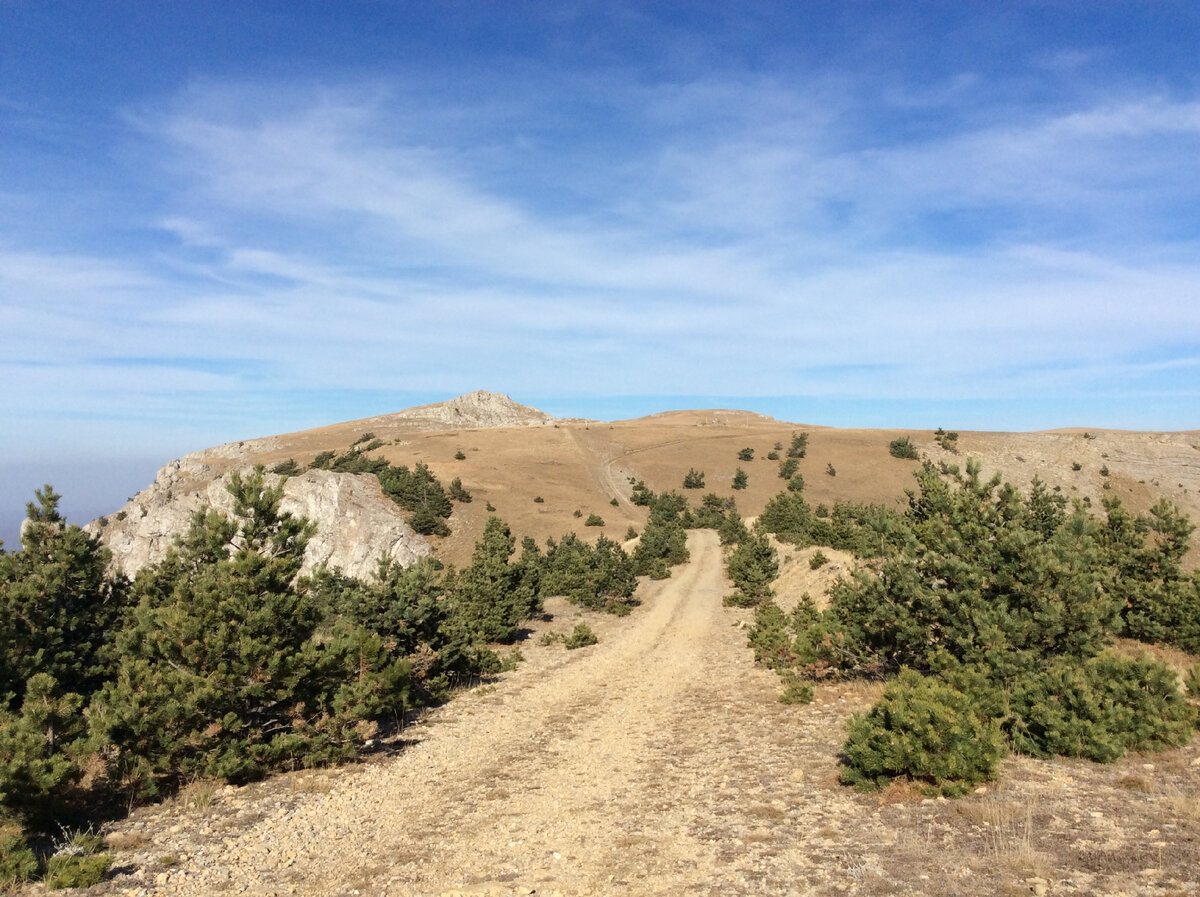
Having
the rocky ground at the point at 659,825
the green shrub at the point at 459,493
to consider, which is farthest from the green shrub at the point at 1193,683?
the green shrub at the point at 459,493

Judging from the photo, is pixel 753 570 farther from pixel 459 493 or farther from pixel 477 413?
pixel 477 413

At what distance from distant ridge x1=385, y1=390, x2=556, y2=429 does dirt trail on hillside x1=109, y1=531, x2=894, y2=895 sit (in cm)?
13406

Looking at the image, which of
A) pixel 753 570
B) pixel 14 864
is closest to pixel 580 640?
pixel 753 570

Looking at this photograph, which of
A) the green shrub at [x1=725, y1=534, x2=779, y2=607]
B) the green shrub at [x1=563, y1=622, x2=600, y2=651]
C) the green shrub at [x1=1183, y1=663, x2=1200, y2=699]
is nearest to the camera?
the green shrub at [x1=1183, y1=663, x2=1200, y2=699]

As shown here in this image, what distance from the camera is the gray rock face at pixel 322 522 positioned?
164ft

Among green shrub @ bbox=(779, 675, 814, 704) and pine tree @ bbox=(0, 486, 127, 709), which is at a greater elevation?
pine tree @ bbox=(0, 486, 127, 709)

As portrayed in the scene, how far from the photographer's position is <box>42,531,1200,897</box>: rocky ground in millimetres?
6922

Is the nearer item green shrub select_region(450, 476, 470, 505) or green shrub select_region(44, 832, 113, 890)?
green shrub select_region(44, 832, 113, 890)

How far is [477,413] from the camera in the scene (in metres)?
165

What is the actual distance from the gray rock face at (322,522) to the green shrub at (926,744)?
4210 centimetres

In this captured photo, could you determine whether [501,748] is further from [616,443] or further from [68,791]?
[616,443]

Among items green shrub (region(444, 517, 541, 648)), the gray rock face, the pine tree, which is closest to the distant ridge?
the gray rock face

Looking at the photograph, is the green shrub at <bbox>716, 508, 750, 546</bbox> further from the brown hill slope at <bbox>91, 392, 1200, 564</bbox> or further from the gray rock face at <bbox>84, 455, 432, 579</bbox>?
the gray rock face at <bbox>84, 455, 432, 579</bbox>

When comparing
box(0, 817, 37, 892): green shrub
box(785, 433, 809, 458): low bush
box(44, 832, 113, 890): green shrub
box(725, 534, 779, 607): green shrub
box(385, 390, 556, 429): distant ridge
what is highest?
box(385, 390, 556, 429): distant ridge
